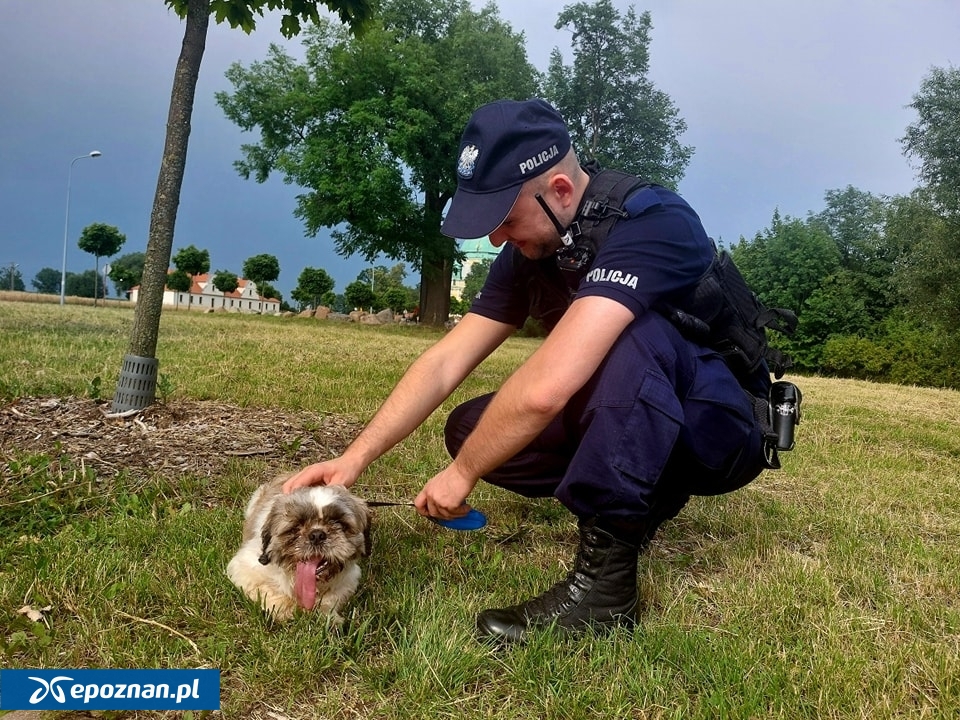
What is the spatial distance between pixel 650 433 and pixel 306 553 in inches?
51.1

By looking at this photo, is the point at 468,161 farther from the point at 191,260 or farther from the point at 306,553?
the point at 191,260

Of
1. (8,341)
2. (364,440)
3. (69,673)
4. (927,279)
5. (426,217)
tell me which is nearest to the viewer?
(69,673)

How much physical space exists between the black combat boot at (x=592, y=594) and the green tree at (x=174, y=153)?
11.6 feet

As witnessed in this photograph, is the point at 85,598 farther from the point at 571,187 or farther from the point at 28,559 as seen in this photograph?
the point at 571,187

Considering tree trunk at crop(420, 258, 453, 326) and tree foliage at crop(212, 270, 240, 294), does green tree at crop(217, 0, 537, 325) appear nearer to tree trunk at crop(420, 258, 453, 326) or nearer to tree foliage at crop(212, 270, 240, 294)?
tree trunk at crop(420, 258, 453, 326)

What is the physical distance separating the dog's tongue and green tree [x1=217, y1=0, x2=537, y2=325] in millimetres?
24647

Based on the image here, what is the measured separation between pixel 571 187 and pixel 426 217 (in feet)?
86.5

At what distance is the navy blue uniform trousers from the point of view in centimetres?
244

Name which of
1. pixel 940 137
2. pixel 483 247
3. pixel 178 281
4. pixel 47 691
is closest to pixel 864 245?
pixel 940 137

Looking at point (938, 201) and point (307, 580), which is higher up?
point (938, 201)

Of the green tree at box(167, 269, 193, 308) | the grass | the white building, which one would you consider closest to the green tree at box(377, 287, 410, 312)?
the white building

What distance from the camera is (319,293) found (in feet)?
171

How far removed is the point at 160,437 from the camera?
4457mm

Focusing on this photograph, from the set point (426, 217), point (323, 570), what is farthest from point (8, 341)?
point (426, 217)
